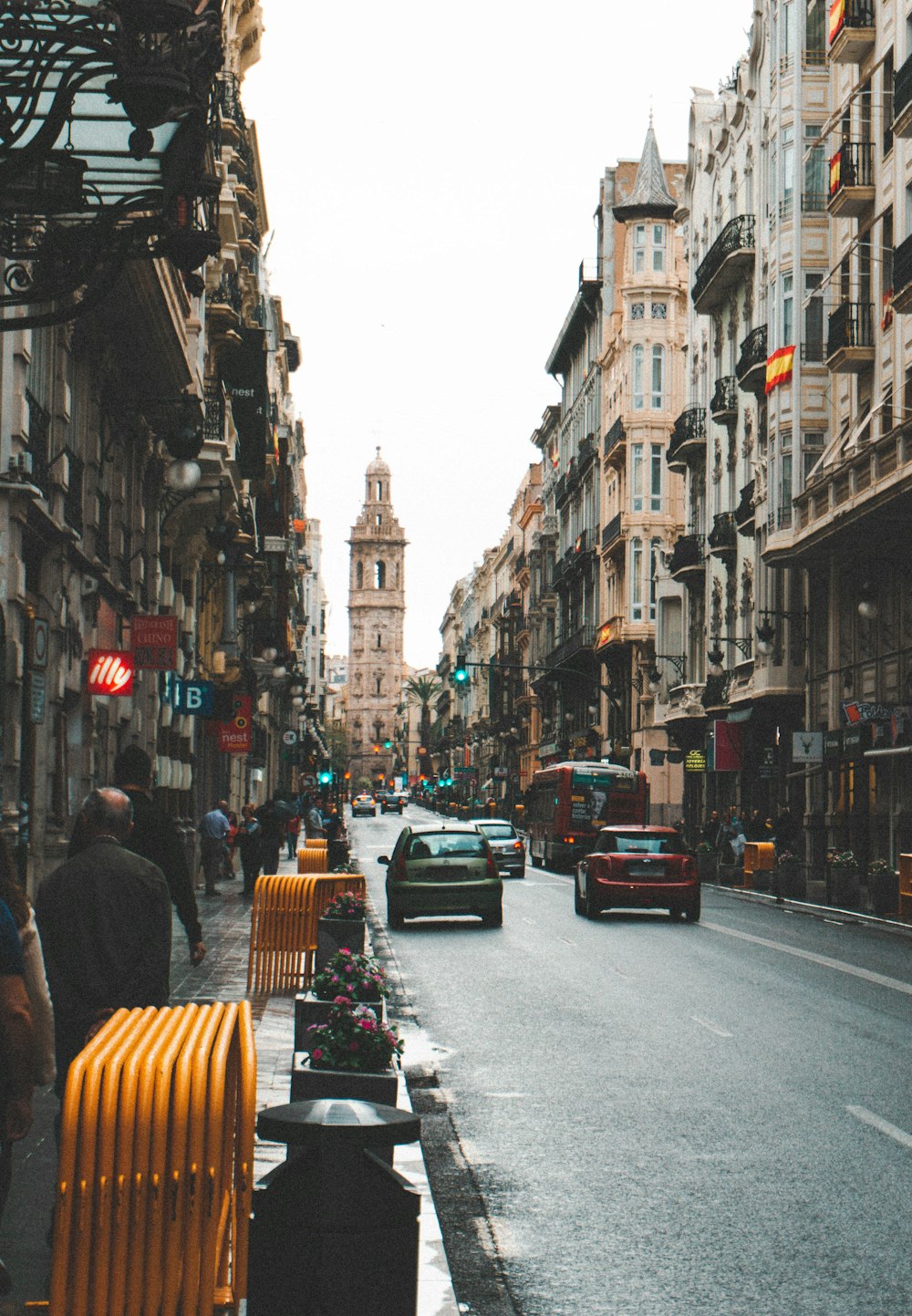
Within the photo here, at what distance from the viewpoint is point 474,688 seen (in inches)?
6255

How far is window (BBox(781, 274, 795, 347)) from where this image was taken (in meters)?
46.4

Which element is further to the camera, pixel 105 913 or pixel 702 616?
pixel 702 616

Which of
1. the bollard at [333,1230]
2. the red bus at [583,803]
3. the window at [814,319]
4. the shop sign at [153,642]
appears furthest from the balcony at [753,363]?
the bollard at [333,1230]

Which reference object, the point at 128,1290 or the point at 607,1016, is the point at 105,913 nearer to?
the point at 128,1290

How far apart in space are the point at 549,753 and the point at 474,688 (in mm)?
61015

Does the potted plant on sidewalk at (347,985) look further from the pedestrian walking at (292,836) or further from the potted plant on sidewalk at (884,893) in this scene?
the pedestrian walking at (292,836)

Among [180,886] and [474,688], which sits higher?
[474,688]

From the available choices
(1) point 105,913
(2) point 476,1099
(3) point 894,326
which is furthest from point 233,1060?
(3) point 894,326

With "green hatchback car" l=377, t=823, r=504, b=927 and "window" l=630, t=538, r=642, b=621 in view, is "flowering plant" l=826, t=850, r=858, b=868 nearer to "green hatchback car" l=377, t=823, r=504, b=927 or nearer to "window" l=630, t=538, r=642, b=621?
"green hatchback car" l=377, t=823, r=504, b=927

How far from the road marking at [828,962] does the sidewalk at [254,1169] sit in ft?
20.1

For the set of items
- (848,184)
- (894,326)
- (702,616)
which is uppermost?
(848,184)

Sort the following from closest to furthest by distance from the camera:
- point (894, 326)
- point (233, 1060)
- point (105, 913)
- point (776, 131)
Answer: point (233, 1060)
point (105, 913)
point (894, 326)
point (776, 131)

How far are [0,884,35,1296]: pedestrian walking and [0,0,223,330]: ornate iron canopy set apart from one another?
7.37ft

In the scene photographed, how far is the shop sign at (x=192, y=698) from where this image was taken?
29188 mm
